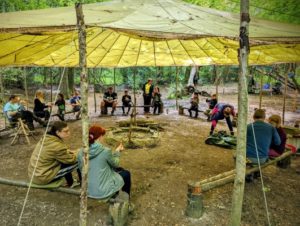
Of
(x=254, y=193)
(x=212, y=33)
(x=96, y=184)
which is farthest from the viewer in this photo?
(x=254, y=193)

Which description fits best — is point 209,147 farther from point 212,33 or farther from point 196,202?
point 212,33

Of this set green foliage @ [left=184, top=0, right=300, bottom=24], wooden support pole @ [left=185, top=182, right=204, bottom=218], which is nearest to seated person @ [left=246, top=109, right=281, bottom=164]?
wooden support pole @ [left=185, top=182, right=204, bottom=218]

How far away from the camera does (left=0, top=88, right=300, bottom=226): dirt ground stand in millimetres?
3555

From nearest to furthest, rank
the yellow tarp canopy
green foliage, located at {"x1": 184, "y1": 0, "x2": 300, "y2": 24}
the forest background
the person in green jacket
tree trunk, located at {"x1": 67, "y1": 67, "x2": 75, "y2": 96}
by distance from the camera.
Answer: the person in green jacket, the yellow tarp canopy, green foliage, located at {"x1": 184, "y1": 0, "x2": 300, "y2": 24}, the forest background, tree trunk, located at {"x1": 67, "y1": 67, "x2": 75, "y2": 96}

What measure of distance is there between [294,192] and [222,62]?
5.22m

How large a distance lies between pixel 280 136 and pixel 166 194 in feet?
7.72

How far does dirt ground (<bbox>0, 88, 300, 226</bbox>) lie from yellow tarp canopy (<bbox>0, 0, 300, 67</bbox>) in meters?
2.35

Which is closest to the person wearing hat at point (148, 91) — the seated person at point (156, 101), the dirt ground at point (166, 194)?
the seated person at point (156, 101)

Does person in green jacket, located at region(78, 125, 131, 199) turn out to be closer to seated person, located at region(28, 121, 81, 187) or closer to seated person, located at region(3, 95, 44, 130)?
seated person, located at region(28, 121, 81, 187)

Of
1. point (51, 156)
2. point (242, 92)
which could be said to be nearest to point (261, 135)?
point (242, 92)

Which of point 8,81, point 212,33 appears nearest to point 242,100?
point 212,33

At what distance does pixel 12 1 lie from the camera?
33.4ft

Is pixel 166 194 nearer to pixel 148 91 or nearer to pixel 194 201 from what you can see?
pixel 194 201

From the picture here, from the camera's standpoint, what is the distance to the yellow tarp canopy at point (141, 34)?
3.34 m
